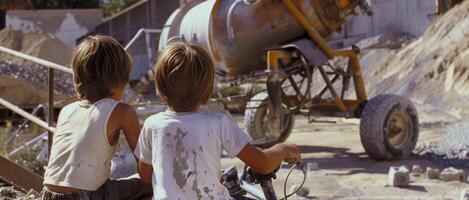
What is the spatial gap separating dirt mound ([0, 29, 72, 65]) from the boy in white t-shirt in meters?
26.3

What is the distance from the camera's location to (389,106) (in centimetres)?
961

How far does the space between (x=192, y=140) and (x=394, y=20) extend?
80.0ft

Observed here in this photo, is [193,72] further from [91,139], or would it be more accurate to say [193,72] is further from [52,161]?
[52,161]

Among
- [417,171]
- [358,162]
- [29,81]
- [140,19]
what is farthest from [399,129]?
[140,19]

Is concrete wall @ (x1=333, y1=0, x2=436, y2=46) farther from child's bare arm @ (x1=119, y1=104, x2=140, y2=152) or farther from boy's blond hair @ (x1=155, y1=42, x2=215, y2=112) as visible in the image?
boy's blond hair @ (x1=155, y1=42, x2=215, y2=112)

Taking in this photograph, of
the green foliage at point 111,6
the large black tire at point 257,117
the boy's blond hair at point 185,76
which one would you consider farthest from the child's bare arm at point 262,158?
the green foliage at point 111,6

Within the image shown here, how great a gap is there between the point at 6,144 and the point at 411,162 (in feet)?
16.0

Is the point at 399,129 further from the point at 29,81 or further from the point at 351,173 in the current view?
the point at 29,81

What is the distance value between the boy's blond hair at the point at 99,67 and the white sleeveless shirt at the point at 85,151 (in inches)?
2.4

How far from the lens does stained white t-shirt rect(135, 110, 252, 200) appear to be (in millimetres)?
2931

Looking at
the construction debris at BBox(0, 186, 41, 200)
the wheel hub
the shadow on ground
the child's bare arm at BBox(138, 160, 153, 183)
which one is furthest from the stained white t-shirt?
the wheel hub

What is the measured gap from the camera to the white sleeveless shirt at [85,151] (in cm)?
323

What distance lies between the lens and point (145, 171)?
315cm

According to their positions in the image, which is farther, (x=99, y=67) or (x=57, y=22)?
(x=57, y=22)
